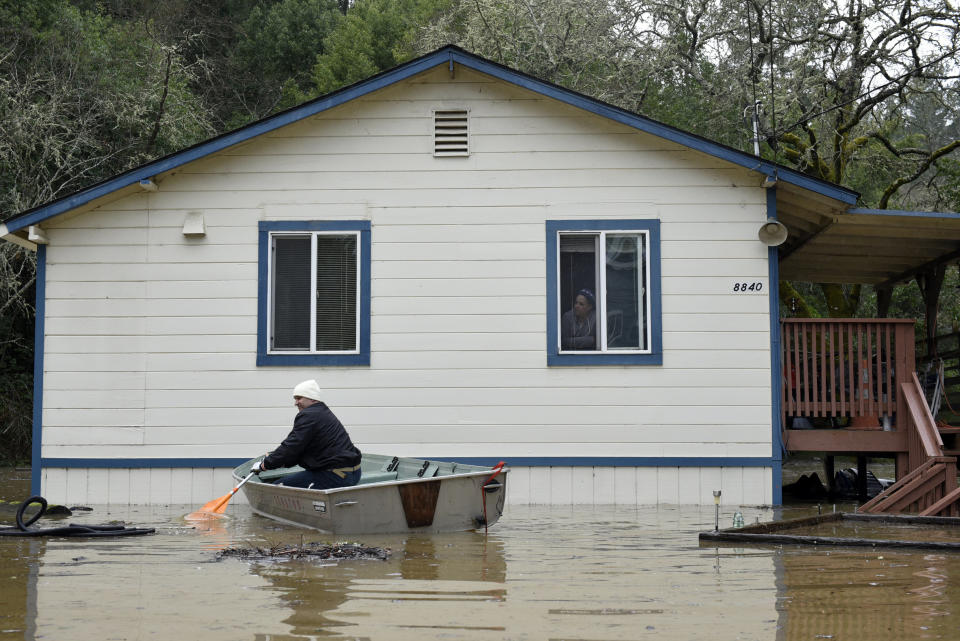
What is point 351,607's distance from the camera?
20.0 feet

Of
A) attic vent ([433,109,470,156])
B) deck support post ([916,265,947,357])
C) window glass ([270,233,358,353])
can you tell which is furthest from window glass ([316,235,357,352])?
deck support post ([916,265,947,357])

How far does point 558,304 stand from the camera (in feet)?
41.2

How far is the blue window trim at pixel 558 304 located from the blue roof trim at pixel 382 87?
1.03 m

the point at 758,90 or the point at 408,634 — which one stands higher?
the point at 758,90

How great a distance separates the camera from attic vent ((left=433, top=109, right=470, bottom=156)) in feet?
41.9

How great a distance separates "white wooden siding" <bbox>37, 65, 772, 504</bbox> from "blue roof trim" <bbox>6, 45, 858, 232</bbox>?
0.76ft

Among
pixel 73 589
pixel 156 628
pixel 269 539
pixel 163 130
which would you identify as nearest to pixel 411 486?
pixel 269 539

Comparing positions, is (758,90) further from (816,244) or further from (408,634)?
(408,634)

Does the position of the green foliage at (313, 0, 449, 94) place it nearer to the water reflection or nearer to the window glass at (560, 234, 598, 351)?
the window glass at (560, 234, 598, 351)

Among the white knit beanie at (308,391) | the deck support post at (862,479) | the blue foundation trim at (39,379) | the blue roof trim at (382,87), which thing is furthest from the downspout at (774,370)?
the blue foundation trim at (39,379)

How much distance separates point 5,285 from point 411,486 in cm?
1377

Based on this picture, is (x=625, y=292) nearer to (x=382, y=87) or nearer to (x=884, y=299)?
(x=382, y=87)

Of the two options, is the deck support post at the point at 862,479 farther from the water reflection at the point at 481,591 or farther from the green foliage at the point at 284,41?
the green foliage at the point at 284,41

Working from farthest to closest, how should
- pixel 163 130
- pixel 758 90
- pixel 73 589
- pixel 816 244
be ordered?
pixel 163 130 < pixel 758 90 < pixel 816 244 < pixel 73 589
